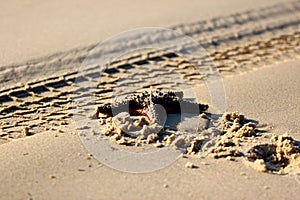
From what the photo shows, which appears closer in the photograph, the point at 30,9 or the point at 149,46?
the point at 149,46

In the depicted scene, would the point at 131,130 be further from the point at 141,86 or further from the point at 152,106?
the point at 141,86

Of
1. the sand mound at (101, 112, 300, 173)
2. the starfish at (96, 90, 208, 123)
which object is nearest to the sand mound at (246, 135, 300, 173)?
the sand mound at (101, 112, 300, 173)

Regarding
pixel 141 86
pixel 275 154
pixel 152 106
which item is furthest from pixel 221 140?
pixel 141 86

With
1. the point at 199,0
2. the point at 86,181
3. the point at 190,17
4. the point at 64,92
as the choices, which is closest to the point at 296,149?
the point at 86,181

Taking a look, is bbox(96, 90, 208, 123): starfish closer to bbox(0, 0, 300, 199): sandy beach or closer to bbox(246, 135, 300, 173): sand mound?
bbox(0, 0, 300, 199): sandy beach

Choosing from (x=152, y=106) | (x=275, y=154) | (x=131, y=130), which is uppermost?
(x=152, y=106)

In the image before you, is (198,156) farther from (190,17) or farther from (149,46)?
(190,17)

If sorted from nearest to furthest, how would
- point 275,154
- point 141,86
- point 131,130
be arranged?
point 275,154, point 131,130, point 141,86
